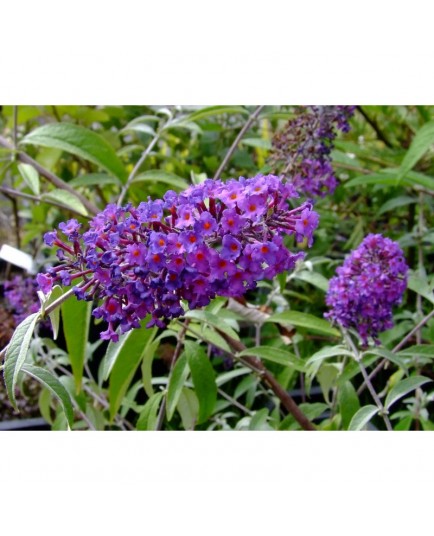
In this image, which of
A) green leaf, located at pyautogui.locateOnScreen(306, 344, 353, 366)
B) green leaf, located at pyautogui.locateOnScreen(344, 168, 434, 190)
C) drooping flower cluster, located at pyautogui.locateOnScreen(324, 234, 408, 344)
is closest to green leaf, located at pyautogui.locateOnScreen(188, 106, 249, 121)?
green leaf, located at pyautogui.locateOnScreen(344, 168, 434, 190)

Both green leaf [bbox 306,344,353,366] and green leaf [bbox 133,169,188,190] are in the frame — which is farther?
green leaf [bbox 133,169,188,190]

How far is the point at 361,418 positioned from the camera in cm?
98

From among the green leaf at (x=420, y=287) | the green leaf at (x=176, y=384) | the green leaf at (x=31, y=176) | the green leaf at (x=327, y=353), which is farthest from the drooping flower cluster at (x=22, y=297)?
the green leaf at (x=420, y=287)

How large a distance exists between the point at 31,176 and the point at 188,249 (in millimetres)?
646

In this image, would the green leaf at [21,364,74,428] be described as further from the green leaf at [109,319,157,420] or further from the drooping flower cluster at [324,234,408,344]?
the drooping flower cluster at [324,234,408,344]

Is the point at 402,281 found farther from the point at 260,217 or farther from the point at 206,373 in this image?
the point at 260,217

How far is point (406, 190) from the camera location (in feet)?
5.75

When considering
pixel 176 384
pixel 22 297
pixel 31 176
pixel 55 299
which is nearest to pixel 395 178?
pixel 176 384

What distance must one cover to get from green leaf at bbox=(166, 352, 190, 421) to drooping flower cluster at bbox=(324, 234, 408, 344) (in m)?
0.27

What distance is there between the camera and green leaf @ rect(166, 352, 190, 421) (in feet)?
3.64

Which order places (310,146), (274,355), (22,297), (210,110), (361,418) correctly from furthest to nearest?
(22,297), (210,110), (310,146), (274,355), (361,418)

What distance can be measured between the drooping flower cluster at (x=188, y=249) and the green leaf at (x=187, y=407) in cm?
64

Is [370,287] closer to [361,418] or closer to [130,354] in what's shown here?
[361,418]

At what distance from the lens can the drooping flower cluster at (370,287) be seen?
1071 mm
